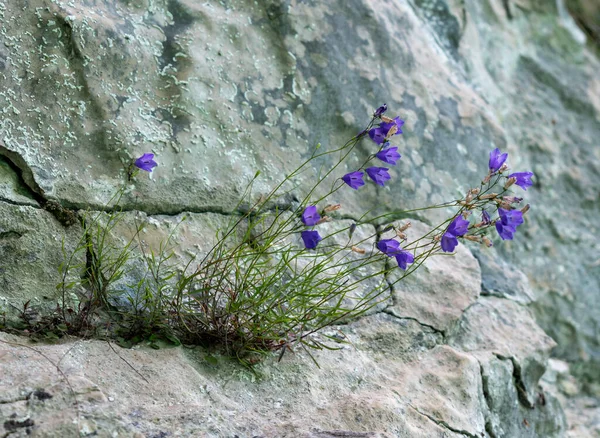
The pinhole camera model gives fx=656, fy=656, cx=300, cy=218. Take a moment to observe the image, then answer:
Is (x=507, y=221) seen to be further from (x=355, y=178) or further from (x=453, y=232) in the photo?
(x=355, y=178)

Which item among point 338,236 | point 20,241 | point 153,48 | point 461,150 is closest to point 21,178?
point 20,241

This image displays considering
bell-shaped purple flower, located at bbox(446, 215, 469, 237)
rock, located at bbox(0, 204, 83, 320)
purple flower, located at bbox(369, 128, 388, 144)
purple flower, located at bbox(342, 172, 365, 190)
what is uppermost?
purple flower, located at bbox(369, 128, 388, 144)

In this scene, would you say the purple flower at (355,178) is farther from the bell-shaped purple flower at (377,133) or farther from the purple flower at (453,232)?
the purple flower at (453,232)

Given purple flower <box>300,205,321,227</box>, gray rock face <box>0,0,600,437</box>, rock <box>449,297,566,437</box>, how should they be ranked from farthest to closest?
1. rock <box>449,297,566,437</box>
2. gray rock face <box>0,0,600,437</box>
3. purple flower <box>300,205,321,227</box>

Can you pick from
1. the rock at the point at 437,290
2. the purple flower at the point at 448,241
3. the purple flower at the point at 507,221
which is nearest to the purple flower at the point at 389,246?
the purple flower at the point at 448,241

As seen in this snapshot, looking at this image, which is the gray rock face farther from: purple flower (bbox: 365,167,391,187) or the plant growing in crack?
purple flower (bbox: 365,167,391,187)

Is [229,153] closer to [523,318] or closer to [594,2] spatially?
[523,318]

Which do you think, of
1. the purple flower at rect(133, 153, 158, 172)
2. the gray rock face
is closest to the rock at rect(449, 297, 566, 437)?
the gray rock face

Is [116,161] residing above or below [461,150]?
below
